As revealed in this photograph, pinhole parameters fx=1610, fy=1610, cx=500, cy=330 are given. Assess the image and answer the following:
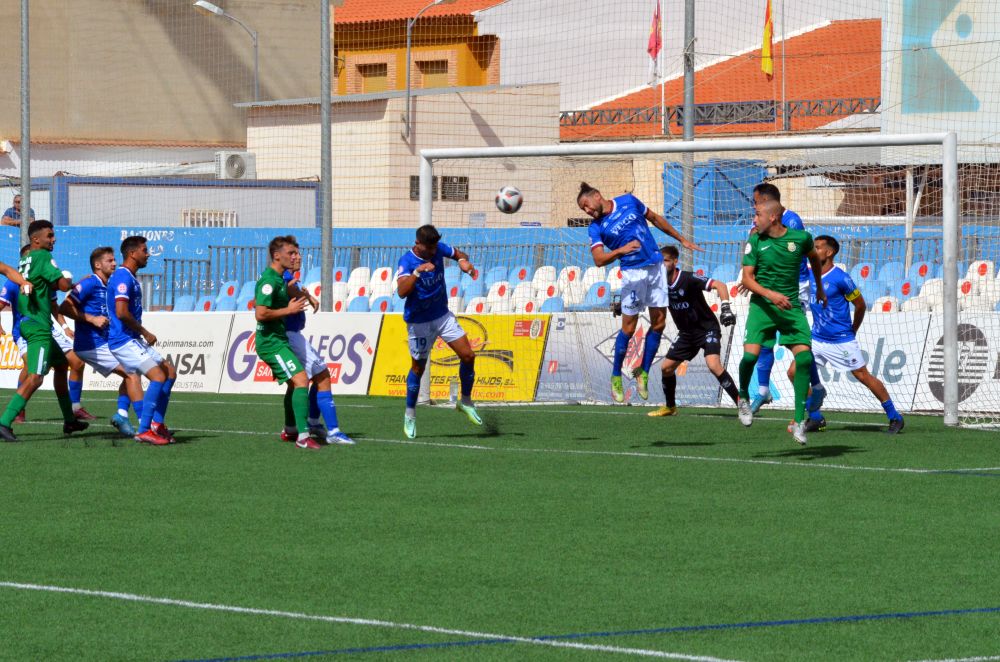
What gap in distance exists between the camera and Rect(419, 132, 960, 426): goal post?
16.7 metres

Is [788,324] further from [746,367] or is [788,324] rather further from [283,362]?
[283,362]

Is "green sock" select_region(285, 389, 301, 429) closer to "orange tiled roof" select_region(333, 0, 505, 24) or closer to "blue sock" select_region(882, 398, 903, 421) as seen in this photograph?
"blue sock" select_region(882, 398, 903, 421)

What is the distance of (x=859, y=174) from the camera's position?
957 inches

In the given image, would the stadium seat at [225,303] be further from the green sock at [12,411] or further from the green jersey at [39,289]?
the green jersey at [39,289]

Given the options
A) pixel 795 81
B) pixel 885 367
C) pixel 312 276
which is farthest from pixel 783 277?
pixel 795 81

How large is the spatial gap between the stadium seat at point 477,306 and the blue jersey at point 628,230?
11.7m

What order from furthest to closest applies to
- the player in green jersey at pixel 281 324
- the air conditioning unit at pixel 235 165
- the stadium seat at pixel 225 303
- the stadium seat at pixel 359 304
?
the air conditioning unit at pixel 235 165
the stadium seat at pixel 225 303
the stadium seat at pixel 359 304
the player in green jersey at pixel 281 324

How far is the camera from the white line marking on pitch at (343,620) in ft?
20.8

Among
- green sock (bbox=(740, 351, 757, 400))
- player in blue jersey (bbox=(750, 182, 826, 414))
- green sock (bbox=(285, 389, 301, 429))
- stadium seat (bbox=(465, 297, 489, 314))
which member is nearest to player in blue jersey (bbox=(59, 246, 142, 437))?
green sock (bbox=(285, 389, 301, 429))

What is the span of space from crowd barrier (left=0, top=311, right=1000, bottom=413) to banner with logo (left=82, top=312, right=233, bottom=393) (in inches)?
0.6

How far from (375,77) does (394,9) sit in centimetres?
324

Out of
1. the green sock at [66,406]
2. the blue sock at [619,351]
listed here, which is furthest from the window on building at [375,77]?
the green sock at [66,406]

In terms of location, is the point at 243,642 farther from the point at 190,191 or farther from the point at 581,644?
the point at 190,191

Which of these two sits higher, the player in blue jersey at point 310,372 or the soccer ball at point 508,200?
the soccer ball at point 508,200
